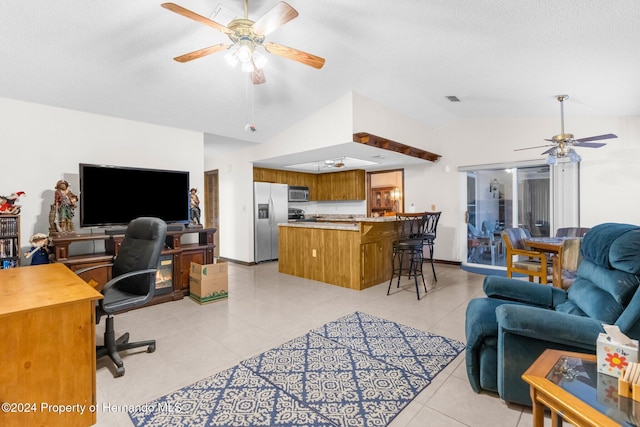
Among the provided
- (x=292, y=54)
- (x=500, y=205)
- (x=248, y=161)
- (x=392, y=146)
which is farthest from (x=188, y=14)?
(x=500, y=205)

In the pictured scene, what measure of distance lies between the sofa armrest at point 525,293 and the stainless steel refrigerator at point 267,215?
4603 mm

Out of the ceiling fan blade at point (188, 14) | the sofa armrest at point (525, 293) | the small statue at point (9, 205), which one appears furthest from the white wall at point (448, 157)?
the small statue at point (9, 205)

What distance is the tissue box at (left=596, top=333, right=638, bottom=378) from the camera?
4.00 feet

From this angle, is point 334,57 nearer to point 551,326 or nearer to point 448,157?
point 551,326

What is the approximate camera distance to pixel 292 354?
97.7 inches

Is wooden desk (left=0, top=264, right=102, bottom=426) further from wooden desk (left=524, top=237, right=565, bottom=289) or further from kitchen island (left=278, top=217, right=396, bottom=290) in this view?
wooden desk (left=524, top=237, right=565, bottom=289)

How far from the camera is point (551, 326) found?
64.6 inches

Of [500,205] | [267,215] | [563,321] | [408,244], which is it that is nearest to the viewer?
[563,321]

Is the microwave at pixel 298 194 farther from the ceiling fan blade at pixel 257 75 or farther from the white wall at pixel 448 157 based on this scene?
the ceiling fan blade at pixel 257 75

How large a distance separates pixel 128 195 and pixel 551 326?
13.9 ft

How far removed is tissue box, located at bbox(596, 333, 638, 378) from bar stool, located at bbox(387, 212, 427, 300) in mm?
2508

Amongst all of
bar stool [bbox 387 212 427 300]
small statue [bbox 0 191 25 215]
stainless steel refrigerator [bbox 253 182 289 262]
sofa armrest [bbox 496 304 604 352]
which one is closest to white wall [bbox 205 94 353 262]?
stainless steel refrigerator [bbox 253 182 289 262]

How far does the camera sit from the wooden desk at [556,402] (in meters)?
1.05


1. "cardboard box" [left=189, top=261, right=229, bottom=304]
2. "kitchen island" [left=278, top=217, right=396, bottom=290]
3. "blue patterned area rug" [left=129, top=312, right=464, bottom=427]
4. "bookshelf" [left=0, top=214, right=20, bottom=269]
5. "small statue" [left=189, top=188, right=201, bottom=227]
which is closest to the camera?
"blue patterned area rug" [left=129, top=312, right=464, bottom=427]
